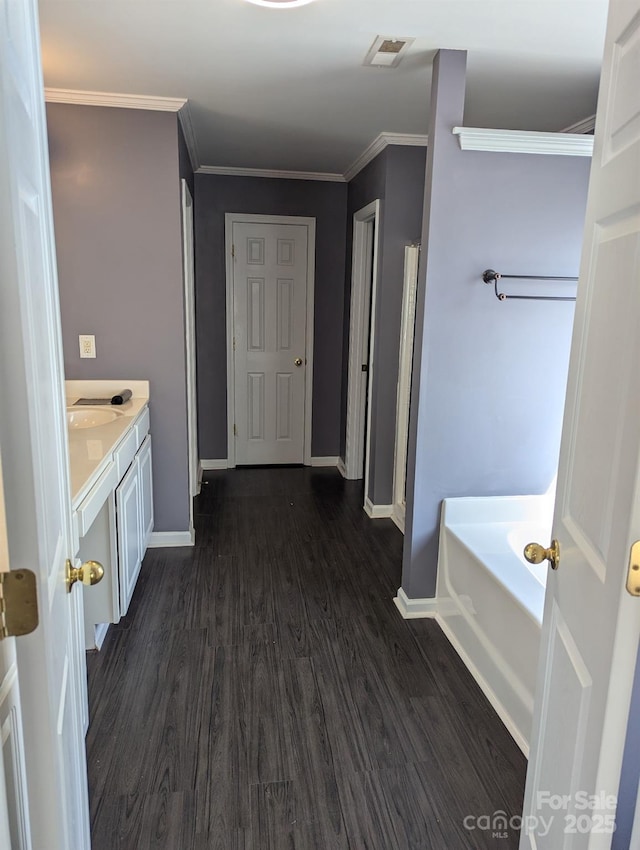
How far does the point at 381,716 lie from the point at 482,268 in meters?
1.85

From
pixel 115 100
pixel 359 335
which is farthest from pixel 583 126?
pixel 115 100

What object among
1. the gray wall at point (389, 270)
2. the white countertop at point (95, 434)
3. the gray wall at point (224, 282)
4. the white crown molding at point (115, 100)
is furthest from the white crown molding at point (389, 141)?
the white countertop at point (95, 434)

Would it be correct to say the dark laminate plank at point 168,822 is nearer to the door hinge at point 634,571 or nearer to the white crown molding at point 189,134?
the door hinge at point 634,571

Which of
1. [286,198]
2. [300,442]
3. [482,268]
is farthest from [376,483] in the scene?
[286,198]

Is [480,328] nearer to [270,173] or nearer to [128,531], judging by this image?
[128,531]

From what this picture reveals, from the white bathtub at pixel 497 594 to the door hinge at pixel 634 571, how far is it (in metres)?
1.11

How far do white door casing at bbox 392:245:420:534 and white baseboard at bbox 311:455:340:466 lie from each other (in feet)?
4.22

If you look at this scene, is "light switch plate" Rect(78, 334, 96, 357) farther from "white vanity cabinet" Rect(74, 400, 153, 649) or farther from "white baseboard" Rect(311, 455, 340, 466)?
"white baseboard" Rect(311, 455, 340, 466)

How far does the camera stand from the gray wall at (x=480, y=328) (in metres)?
2.52

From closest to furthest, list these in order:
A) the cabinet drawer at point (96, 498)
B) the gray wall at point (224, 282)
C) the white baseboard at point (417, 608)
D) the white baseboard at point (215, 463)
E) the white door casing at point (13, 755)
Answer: the white door casing at point (13, 755) → the cabinet drawer at point (96, 498) → the white baseboard at point (417, 608) → the gray wall at point (224, 282) → the white baseboard at point (215, 463)

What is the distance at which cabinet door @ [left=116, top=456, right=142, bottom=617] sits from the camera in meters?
2.41

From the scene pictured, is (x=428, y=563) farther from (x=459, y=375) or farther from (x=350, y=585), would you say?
(x=459, y=375)

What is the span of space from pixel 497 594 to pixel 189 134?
10.2 feet

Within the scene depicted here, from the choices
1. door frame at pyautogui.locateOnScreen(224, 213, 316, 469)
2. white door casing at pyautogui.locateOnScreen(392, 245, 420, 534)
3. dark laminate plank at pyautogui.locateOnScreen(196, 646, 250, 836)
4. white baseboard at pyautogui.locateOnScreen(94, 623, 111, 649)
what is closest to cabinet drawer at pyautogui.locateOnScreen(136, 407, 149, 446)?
white baseboard at pyautogui.locateOnScreen(94, 623, 111, 649)
